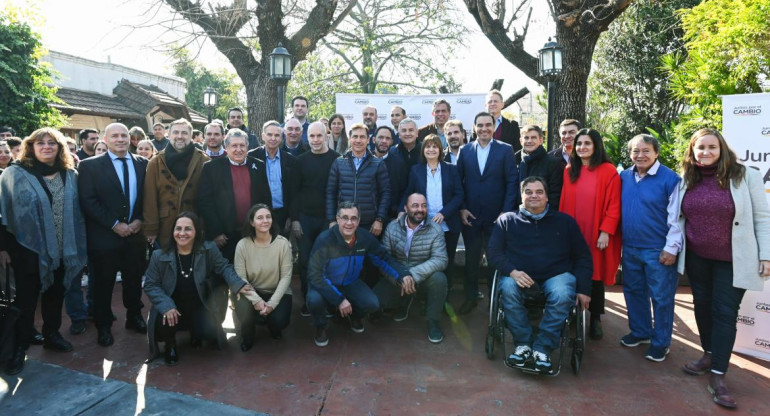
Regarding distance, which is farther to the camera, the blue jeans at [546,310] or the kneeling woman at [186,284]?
the kneeling woman at [186,284]

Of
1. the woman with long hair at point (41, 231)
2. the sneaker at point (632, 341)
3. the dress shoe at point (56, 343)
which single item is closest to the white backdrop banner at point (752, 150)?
the sneaker at point (632, 341)

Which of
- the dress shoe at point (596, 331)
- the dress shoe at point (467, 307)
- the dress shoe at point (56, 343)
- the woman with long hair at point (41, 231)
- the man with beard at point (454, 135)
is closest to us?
the woman with long hair at point (41, 231)

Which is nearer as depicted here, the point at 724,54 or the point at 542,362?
the point at 542,362

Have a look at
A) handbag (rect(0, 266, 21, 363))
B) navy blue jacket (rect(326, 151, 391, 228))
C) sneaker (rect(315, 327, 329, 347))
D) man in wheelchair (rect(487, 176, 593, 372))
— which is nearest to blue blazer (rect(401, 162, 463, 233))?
navy blue jacket (rect(326, 151, 391, 228))

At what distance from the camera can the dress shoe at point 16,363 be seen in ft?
10.9

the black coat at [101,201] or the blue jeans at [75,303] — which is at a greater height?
the black coat at [101,201]

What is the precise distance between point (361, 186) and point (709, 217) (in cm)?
271

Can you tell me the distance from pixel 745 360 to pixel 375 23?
14.8 metres

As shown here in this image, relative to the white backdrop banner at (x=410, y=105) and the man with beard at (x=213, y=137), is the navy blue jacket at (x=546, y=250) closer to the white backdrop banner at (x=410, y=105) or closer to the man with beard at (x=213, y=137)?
the man with beard at (x=213, y=137)

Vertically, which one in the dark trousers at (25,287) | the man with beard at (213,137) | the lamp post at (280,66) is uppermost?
the lamp post at (280,66)

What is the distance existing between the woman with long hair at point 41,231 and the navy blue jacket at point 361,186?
2.09 m

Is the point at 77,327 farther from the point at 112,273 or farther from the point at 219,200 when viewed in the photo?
the point at 219,200

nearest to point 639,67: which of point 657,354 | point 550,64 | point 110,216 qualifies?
point 550,64

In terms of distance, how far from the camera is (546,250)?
3537mm
